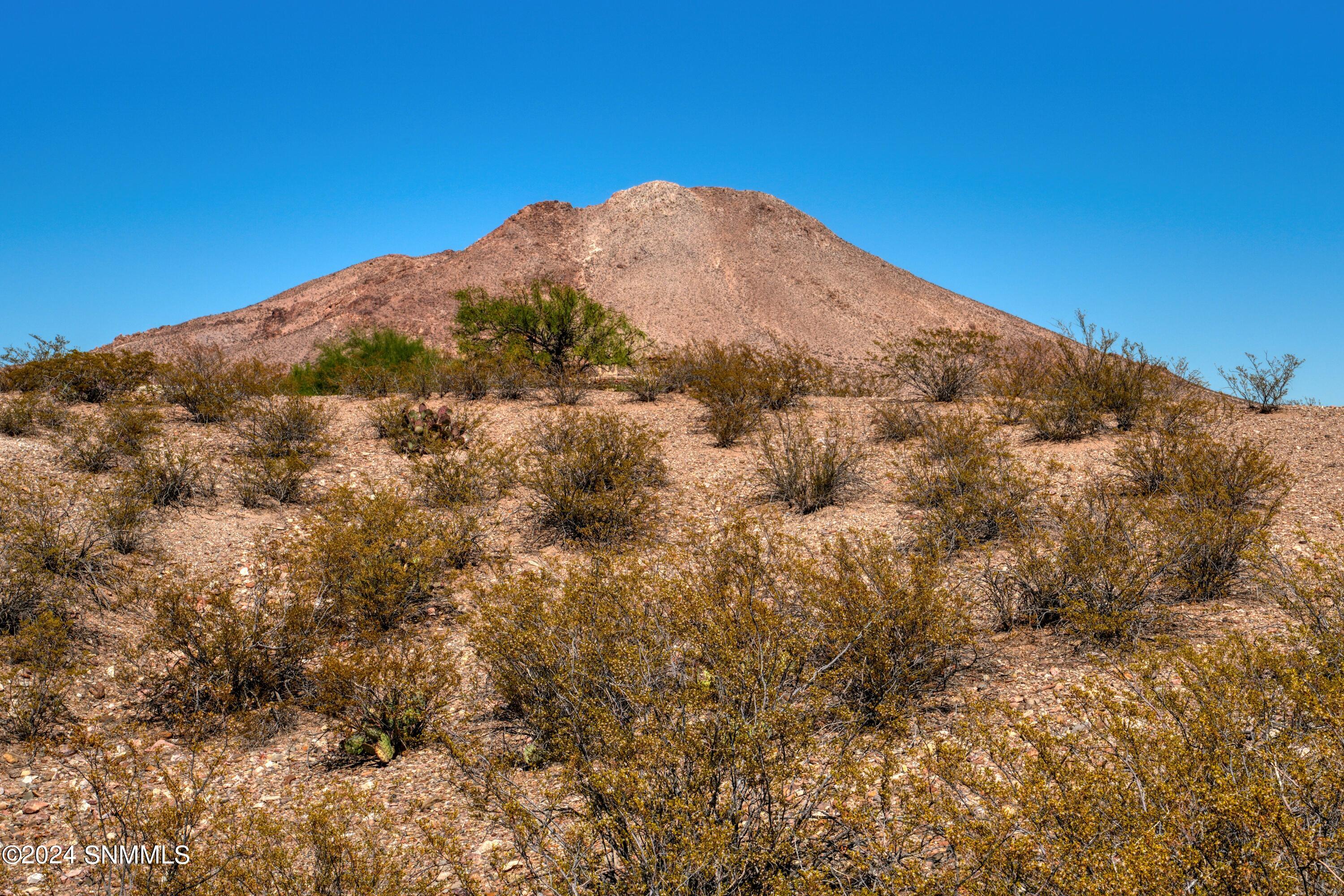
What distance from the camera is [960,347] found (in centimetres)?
1580

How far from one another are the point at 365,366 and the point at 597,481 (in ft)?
36.1

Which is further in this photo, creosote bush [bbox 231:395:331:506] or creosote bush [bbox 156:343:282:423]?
creosote bush [bbox 156:343:282:423]

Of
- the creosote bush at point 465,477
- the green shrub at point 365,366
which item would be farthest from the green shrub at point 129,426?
the creosote bush at point 465,477

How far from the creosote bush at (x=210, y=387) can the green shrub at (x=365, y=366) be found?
0.93m

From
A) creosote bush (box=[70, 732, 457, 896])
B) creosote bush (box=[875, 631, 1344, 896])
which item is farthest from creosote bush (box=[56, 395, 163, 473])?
creosote bush (box=[875, 631, 1344, 896])

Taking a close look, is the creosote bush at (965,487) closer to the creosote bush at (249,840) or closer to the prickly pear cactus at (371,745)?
the prickly pear cactus at (371,745)

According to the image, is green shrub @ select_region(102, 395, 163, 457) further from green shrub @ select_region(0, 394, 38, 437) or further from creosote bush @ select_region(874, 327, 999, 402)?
creosote bush @ select_region(874, 327, 999, 402)

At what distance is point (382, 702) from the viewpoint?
5.51m

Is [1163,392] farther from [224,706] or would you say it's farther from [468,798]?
[224,706]

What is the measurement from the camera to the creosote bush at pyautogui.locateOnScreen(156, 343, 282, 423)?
1259cm

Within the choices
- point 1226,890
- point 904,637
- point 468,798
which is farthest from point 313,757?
point 1226,890

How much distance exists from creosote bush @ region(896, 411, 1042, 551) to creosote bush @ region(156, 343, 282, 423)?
1082cm

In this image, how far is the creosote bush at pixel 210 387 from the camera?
41.3ft

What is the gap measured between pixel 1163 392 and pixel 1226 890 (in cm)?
1374
